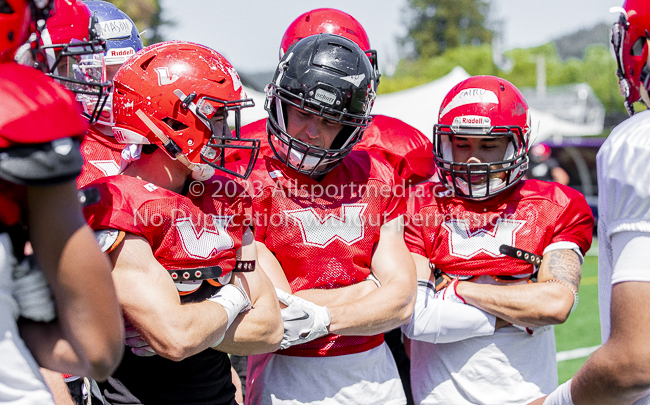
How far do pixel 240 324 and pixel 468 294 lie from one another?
1.06 meters

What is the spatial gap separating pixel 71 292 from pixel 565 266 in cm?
216

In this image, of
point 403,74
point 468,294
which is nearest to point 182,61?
point 468,294

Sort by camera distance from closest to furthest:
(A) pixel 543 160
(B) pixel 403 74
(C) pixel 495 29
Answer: (A) pixel 543 160
(B) pixel 403 74
(C) pixel 495 29

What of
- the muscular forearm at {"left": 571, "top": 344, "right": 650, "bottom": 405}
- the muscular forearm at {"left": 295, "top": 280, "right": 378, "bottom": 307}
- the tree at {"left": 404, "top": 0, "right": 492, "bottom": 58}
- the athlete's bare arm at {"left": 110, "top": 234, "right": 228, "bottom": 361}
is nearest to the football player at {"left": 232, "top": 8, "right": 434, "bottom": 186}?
the muscular forearm at {"left": 295, "top": 280, "right": 378, "bottom": 307}

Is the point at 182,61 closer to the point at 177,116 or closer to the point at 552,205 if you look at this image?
the point at 177,116

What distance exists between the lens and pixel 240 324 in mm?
2154

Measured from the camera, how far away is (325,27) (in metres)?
3.57

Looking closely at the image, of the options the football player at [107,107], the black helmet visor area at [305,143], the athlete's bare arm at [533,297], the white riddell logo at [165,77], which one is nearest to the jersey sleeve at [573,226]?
the athlete's bare arm at [533,297]

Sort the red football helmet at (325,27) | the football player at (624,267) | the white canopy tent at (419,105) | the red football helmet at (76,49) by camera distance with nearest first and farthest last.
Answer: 1. the football player at (624,267)
2. the red football helmet at (76,49)
3. the red football helmet at (325,27)
4. the white canopy tent at (419,105)

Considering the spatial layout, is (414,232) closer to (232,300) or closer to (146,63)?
(232,300)

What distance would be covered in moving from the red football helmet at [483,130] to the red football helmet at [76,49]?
160 centimetres

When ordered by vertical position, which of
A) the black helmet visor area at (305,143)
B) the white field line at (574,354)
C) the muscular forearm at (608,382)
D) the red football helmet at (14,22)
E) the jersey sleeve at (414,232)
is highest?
the red football helmet at (14,22)

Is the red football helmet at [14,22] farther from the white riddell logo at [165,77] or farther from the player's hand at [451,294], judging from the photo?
the player's hand at [451,294]

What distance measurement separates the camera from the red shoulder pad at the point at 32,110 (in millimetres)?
1138
